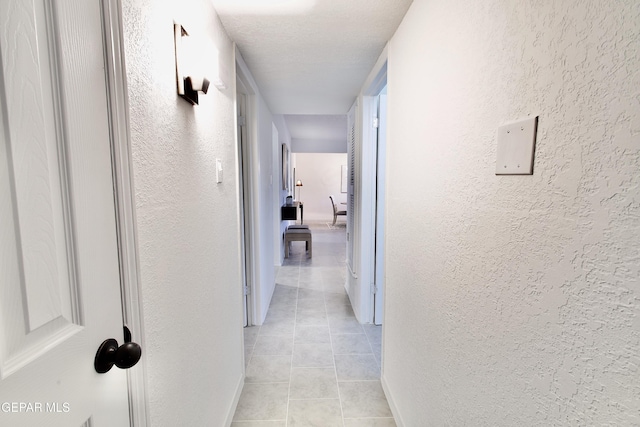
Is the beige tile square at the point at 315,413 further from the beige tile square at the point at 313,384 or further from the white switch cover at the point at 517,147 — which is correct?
the white switch cover at the point at 517,147

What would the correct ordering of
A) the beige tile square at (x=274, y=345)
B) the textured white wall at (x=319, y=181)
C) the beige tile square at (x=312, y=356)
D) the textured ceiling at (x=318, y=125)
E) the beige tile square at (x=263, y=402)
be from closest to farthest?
the beige tile square at (x=263, y=402), the beige tile square at (x=312, y=356), the beige tile square at (x=274, y=345), the textured ceiling at (x=318, y=125), the textured white wall at (x=319, y=181)

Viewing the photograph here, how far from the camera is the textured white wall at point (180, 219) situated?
0.79m

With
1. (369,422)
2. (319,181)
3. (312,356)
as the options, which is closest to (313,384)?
(312,356)

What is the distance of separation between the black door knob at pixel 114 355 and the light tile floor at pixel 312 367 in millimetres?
1295

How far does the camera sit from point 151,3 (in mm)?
827

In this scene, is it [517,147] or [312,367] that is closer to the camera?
[517,147]

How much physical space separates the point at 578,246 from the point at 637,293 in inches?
4.3

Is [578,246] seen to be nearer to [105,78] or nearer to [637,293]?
[637,293]

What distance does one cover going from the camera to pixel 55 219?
0.51 m

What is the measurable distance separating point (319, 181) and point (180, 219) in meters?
9.67

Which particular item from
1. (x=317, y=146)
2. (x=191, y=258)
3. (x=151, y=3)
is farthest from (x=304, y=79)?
(x=317, y=146)

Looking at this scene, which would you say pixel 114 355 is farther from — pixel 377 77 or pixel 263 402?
pixel 377 77

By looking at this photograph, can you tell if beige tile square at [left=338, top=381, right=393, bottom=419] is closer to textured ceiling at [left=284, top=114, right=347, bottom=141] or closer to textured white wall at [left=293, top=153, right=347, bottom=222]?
textured ceiling at [left=284, top=114, right=347, bottom=141]

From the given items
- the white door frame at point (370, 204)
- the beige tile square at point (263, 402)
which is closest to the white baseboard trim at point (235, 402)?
the beige tile square at point (263, 402)
